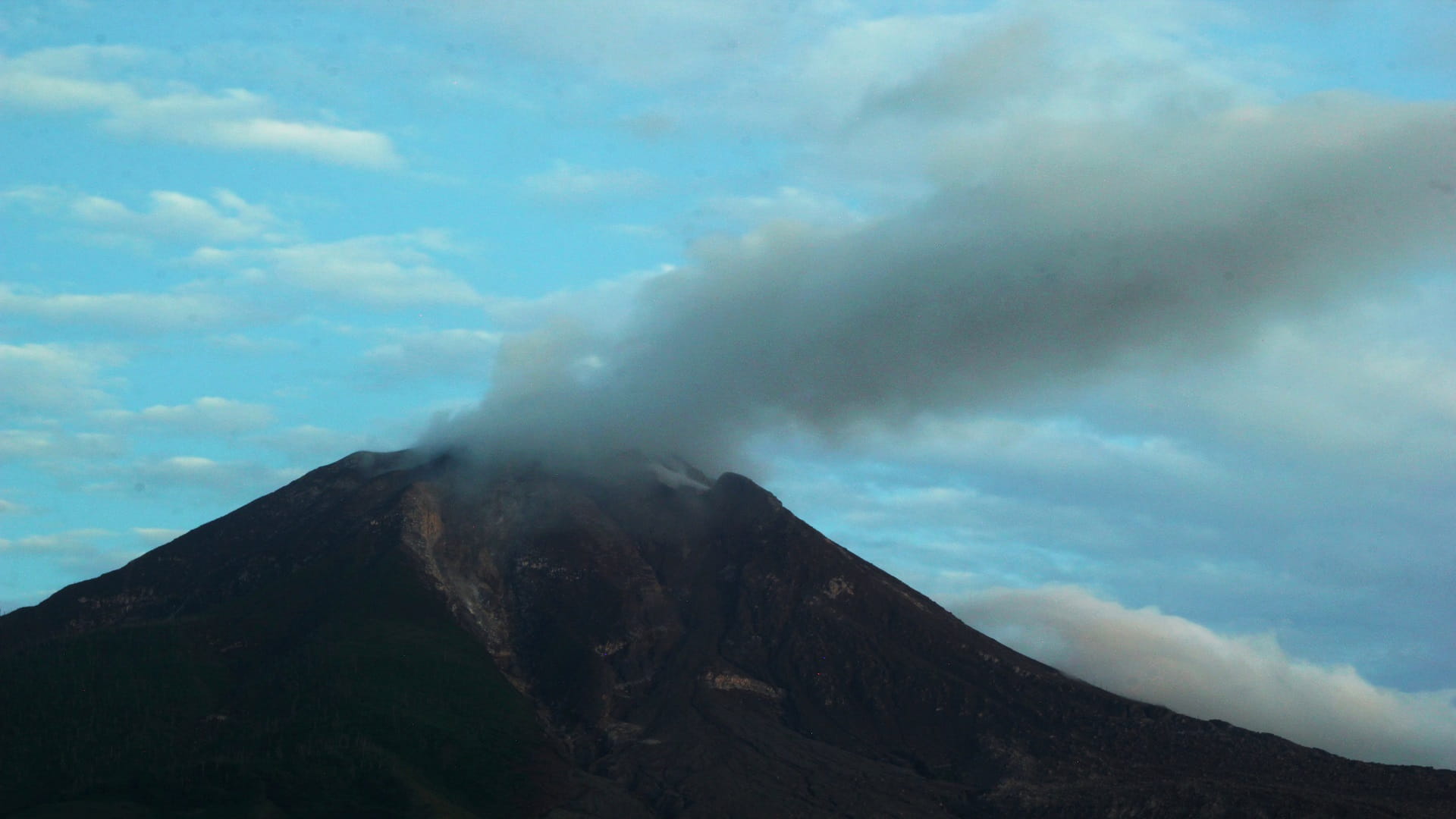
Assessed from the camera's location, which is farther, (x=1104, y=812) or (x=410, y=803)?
(x=1104, y=812)

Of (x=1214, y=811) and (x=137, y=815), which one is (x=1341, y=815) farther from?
(x=137, y=815)

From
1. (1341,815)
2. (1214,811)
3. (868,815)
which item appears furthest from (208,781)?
(1341,815)

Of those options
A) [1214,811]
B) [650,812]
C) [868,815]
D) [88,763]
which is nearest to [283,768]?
[88,763]

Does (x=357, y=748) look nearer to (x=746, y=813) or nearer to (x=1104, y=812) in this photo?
(x=746, y=813)

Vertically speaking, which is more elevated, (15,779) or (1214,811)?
(1214,811)

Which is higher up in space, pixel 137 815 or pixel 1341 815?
pixel 1341 815

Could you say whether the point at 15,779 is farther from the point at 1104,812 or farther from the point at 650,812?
the point at 1104,812

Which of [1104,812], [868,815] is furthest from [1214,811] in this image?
[868,815]

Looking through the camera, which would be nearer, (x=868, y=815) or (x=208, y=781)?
(x=208, y=781)

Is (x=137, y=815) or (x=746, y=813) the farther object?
(x=746, y=813)
